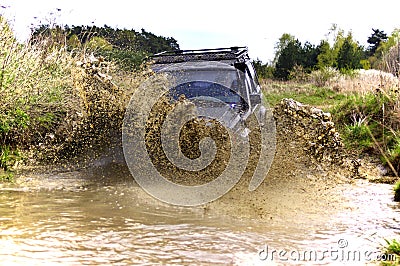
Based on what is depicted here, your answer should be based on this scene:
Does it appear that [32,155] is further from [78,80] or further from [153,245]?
[153,245]

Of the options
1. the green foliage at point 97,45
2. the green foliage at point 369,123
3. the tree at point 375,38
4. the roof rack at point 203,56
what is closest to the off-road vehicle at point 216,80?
the roof rack at point 203,56

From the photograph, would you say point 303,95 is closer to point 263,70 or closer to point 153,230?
point 263,70

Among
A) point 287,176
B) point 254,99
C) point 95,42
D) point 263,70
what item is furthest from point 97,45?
point 263,70

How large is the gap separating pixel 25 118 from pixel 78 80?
1.10m

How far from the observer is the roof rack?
9406 millimetres

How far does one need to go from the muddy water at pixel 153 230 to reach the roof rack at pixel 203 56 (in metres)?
3.12

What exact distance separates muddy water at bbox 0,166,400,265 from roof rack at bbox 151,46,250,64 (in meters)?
3.12

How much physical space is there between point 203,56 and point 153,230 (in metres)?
4.80

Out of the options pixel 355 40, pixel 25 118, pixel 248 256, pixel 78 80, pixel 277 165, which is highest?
pixel 355 40

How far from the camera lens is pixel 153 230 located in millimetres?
5340

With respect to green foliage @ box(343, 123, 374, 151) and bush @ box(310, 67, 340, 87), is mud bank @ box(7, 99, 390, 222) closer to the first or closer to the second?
green foliage @ box(343, 123, 374, 151)

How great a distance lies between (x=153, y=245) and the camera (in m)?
4.84

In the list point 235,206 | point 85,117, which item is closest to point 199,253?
point 235,206

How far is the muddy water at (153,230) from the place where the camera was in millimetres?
4508
